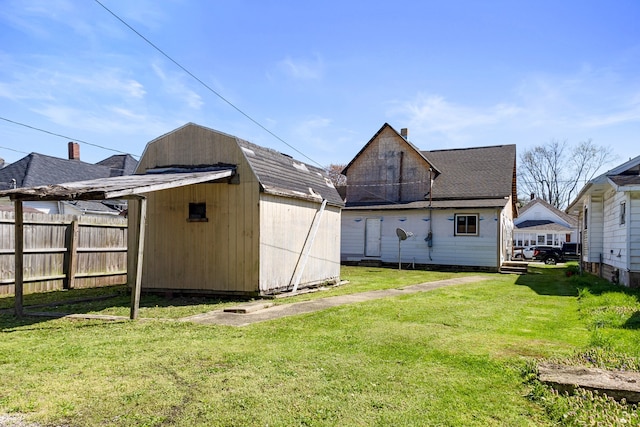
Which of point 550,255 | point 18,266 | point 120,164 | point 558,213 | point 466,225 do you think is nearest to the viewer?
point 18,266

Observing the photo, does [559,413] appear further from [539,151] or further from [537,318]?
[539,151]

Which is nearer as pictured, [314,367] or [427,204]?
[314,367]

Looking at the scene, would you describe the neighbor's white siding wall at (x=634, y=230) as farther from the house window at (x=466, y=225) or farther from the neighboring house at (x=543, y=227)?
the neighboring house at (x=543, y=227)

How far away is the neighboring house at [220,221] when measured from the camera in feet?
30.8

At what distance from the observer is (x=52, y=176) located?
78.8ft

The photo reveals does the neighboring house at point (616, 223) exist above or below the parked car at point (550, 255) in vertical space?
above

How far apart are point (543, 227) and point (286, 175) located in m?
37.2

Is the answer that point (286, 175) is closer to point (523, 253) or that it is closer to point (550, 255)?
point (550, 255)

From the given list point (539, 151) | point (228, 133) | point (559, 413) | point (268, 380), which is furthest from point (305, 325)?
point (539, 151)

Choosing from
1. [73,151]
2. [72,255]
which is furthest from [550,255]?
[73,151]

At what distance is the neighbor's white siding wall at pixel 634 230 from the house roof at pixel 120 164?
1064 inches

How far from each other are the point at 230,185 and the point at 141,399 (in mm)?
6388

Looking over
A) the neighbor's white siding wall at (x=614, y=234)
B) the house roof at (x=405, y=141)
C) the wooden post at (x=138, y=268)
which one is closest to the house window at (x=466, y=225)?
the house roof at (x=405, y=141)

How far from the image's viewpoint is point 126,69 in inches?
497
